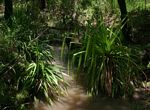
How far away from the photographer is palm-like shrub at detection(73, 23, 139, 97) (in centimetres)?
662

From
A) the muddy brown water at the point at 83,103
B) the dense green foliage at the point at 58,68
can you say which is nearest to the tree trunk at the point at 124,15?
the dense green foliage at the point at 58,68

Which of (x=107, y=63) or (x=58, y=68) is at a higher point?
(x=107, y=63)

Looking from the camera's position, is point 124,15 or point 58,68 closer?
point 58,68

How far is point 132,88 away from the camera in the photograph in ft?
22.2

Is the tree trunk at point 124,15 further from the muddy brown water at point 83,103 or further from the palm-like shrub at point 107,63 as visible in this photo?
the muddy brown water at point 83,103

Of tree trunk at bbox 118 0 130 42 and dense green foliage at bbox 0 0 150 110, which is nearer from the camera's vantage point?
dense green foliage at bbox 0 0 150 110

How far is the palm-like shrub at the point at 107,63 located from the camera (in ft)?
21.7

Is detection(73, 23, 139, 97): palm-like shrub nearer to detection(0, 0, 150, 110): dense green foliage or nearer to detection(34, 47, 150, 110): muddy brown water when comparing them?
detection(0, 0, 150, 110): dense green foliage

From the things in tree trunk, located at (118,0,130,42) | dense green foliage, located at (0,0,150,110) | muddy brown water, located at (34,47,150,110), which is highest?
tree trunk, located at (118,0,130,42)

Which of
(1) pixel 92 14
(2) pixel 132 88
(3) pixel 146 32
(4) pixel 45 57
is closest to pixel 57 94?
(4) pixel 45 57

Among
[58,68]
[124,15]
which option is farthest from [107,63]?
[124,15]

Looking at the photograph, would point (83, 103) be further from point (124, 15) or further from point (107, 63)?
point (124, 15)

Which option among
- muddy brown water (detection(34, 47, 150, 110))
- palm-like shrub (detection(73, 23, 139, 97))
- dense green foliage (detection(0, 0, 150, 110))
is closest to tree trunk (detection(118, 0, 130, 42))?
dense green foliage (detection(0, 0, 150, 110))

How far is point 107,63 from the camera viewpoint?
6625mm
